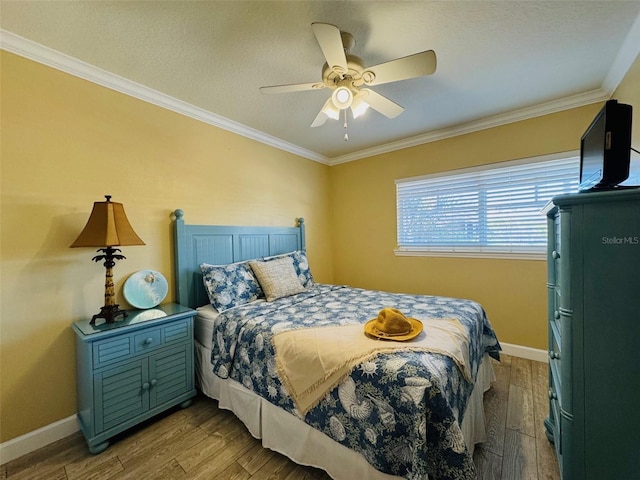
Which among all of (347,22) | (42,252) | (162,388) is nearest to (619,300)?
(347,22)

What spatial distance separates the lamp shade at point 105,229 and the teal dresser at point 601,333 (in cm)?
238

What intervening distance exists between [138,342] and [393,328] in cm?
168

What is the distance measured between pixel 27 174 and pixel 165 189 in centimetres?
83

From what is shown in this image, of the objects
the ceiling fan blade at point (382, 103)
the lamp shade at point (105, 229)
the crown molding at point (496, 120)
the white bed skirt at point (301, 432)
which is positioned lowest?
the white bed skirt at point (301, 432)

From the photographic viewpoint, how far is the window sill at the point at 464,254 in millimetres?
2657

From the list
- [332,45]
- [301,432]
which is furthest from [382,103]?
[301,432]

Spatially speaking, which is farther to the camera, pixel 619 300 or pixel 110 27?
pixel 110 27

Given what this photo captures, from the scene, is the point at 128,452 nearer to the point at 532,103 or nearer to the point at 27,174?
the point at 27,174

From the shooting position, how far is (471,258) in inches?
118

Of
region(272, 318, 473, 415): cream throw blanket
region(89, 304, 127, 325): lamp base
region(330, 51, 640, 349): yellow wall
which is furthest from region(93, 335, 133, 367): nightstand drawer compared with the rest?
region(330, 51, 640, 349): yellow wall

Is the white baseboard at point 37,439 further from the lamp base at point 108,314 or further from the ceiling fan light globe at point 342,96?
the ceiling fan light globe at point 342,96

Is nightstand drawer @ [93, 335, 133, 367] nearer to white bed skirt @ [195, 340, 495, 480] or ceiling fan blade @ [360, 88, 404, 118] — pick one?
white bed skirt @ [195, 340, 495, 480]

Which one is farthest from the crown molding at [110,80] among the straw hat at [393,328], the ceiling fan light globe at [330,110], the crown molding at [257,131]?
the straw hat at [393,328]

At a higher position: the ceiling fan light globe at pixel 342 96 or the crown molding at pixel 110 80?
the crown molding at pixel 110 80
